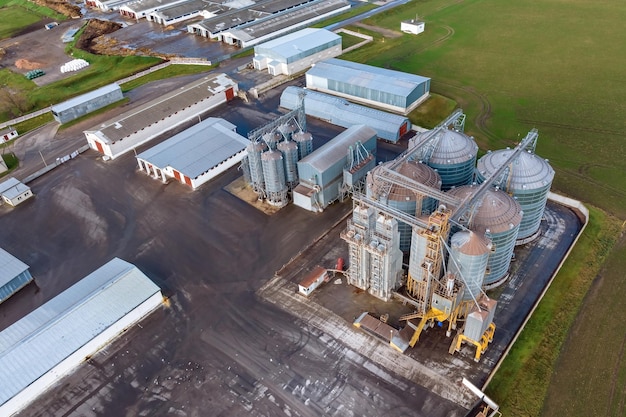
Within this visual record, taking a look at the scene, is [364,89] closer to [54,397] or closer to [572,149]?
[572,149]

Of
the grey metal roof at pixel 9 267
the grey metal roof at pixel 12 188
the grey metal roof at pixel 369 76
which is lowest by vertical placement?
the grey metal roof at pixel 9 267

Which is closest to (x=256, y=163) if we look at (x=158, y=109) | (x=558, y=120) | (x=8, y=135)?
(x=158, y=109)

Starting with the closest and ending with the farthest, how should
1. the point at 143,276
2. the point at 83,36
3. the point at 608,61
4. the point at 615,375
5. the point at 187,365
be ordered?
1. the point at 615,375
2. the point at 187,365
3. the point at 143,276
4. the point at 608,61
5. the point at 83,36

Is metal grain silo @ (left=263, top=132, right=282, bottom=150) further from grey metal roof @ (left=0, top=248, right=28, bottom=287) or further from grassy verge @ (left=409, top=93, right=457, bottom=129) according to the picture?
grey metal roof @ (left=0, top=248, right=28, bottom=287)

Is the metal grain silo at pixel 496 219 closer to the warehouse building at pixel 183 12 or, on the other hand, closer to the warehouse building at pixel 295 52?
the warehouse building at pixel 295 52

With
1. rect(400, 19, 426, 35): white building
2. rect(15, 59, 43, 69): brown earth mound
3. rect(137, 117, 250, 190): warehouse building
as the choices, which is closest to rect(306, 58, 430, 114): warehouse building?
rect(137, 117, 250, 190): warehouse building

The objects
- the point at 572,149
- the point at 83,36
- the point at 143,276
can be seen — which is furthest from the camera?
the point at 83,36

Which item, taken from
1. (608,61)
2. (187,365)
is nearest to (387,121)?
(187,365)

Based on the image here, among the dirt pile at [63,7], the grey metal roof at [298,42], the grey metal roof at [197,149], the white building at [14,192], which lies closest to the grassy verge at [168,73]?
the grey metal roof at [298,42]
